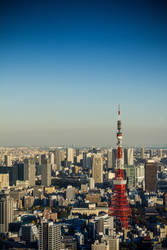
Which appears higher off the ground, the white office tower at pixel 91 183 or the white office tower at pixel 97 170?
the white office tower at pixel 97 170

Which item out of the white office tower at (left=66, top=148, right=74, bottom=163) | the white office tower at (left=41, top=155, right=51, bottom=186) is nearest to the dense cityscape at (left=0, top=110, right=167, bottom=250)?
the white office tower at (left=41, top=155, right=51, bottom=186)

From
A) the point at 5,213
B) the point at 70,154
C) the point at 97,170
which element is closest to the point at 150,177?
the point at 97,170

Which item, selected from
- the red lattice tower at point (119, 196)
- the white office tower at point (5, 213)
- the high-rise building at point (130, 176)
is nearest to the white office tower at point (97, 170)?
the high-rise building at point (130, 176)

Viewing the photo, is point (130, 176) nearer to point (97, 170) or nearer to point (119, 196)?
point (97, 170)

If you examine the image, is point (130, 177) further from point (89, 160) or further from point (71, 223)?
point (71, 223)

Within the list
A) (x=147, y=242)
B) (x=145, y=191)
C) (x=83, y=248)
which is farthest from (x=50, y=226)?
(x=145, y=191)

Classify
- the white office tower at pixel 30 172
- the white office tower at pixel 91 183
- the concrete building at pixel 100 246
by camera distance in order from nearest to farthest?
1. the concrete building at pixel 100 246
2. the white office tower at pixel 91 183
3. the white office tower at pixel 30 172

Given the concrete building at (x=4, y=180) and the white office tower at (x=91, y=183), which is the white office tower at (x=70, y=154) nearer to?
the white office tower at (x=91, y=183)
